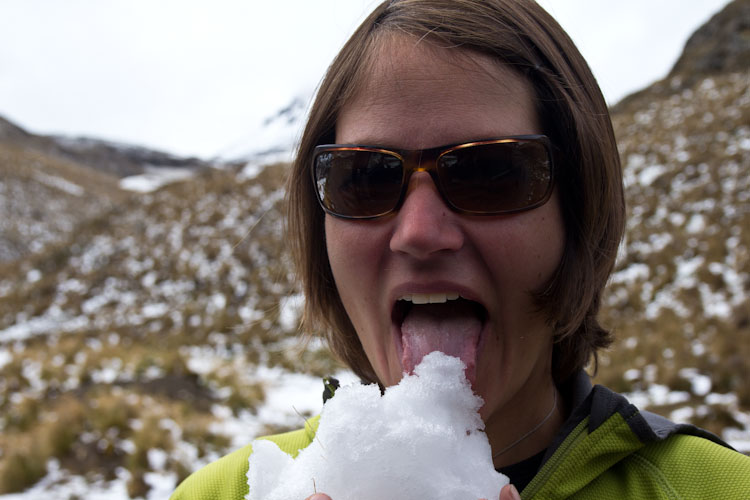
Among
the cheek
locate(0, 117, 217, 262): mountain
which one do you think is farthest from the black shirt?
Result: locate(0, 117, 217, 262): mountain

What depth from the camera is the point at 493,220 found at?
1204 millimetres

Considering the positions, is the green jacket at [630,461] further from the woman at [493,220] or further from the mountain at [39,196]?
the mountain at [39,196]

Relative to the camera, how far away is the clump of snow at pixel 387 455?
0.94 meters

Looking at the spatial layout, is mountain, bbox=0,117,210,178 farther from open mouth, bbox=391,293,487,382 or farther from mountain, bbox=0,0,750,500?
open mouth, bbox=391,293,487,382

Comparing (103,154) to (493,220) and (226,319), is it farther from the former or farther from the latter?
Result: (493,220)

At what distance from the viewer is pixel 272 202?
54.1ft

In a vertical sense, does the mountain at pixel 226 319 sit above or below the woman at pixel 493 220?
below

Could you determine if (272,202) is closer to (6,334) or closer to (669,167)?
(6,334)

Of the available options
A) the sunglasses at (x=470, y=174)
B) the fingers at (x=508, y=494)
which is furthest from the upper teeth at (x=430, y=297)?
the fingers at (x=508, y=494)

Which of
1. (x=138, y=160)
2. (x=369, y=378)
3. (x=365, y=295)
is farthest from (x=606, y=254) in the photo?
(x=138, y=160)

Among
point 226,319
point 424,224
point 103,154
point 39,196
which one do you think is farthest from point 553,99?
point 103,154

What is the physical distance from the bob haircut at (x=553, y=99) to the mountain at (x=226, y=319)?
0.99 metres

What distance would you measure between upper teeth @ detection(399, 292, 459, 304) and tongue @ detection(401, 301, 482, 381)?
55 millimetres

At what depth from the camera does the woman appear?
1.19m
